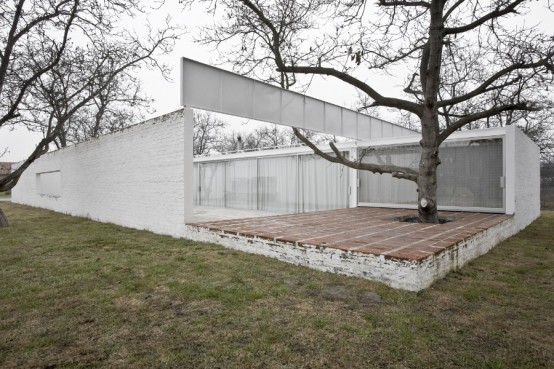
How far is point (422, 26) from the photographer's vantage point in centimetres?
879

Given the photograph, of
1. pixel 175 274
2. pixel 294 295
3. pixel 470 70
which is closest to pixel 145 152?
pixel 175 274

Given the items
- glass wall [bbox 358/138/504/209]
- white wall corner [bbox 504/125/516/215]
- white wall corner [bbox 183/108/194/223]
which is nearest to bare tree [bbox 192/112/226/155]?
glass wall [bbox 358/138/504/209]

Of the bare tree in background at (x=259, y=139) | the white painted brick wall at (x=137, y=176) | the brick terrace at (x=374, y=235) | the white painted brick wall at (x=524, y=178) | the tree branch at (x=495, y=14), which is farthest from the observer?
the bare tree in background at (x=259, y=139)

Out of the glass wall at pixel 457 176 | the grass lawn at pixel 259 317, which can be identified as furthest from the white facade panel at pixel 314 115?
the grass lawn at pixel 259 317

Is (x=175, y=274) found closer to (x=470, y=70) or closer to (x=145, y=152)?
(x=145, y=152)

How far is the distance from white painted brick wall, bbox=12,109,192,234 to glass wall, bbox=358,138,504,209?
6.66 metres

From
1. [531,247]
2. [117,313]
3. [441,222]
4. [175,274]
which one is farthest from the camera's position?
[441,222]

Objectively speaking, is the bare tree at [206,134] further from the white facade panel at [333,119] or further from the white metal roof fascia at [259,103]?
the white facade panel at [333,119]

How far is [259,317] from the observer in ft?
9.98

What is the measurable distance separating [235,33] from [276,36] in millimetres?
1315

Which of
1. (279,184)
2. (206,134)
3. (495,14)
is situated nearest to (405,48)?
(495,14)

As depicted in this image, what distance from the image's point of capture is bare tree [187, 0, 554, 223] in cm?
703

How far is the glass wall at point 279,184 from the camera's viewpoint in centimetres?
1209

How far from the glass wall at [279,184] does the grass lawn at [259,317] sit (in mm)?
7005
